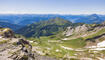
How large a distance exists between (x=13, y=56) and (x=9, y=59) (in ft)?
20.2

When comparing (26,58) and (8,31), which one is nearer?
(26,58)

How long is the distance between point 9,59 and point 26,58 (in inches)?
538

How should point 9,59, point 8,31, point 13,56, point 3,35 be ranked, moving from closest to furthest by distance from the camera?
1. point 9,59
2. point 13,56
3. point 3,35
4. point 8,31

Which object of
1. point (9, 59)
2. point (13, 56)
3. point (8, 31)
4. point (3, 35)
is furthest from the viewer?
Answer: point (8, 31)

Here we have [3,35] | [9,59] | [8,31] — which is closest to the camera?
[9,59]

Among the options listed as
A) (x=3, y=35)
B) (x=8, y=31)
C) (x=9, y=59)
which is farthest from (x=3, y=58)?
(x=8, y=31)

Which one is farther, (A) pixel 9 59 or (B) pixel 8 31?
(B) pixel 8 31

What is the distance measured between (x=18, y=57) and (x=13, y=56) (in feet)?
10.8

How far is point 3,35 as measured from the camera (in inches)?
5763

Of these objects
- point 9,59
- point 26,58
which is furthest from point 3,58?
point 26,58

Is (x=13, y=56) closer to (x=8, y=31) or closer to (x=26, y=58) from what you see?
(x=26, y=58)

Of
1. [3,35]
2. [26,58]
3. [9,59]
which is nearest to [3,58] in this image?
[9,59]

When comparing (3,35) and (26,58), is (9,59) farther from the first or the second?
(3,35)

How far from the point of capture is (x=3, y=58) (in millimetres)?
73500
